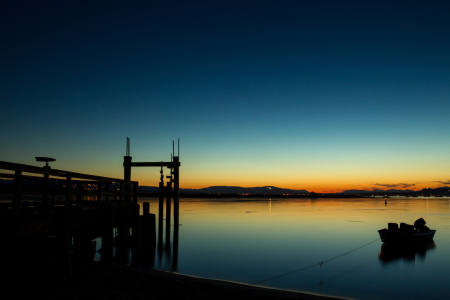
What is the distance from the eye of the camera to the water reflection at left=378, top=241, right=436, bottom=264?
1887 cm

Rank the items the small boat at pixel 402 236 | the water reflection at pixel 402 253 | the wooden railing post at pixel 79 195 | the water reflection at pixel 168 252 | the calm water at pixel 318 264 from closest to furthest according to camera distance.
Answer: the wooden railing post at pixel 79 195 → the calm water at pixel 318 264 → the water reflection at pixel 168 252 → the water reflection at pixel 402 253 → the small boat at pixel 402 236

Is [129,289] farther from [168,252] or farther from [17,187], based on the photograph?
[168,252]

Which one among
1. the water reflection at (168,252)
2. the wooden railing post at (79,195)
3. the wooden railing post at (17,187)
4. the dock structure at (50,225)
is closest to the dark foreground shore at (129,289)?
the dock structure at (50,225)

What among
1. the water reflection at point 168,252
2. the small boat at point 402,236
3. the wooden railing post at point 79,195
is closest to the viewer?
the wooden railing post at point 79,195

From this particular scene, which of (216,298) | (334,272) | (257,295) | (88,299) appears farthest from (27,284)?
(334,272)

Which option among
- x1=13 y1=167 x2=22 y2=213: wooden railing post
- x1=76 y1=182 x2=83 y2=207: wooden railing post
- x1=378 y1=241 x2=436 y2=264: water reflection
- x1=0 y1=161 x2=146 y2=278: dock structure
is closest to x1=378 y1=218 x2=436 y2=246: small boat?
x1=378 y1=241 x2=436 y2=264: water reflection

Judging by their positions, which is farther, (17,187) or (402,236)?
(402,236)

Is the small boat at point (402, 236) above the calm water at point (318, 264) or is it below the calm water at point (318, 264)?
above

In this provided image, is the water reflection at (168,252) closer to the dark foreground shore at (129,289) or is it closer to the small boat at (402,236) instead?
the dark foreground shore at (129,289)

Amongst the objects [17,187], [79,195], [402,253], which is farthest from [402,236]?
[17,187]

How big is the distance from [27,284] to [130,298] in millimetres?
2130

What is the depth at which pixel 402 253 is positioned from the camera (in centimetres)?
2067

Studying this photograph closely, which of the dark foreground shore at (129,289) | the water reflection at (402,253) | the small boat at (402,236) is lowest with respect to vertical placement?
the water reflection at (402,253)

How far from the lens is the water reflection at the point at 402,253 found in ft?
61.9
